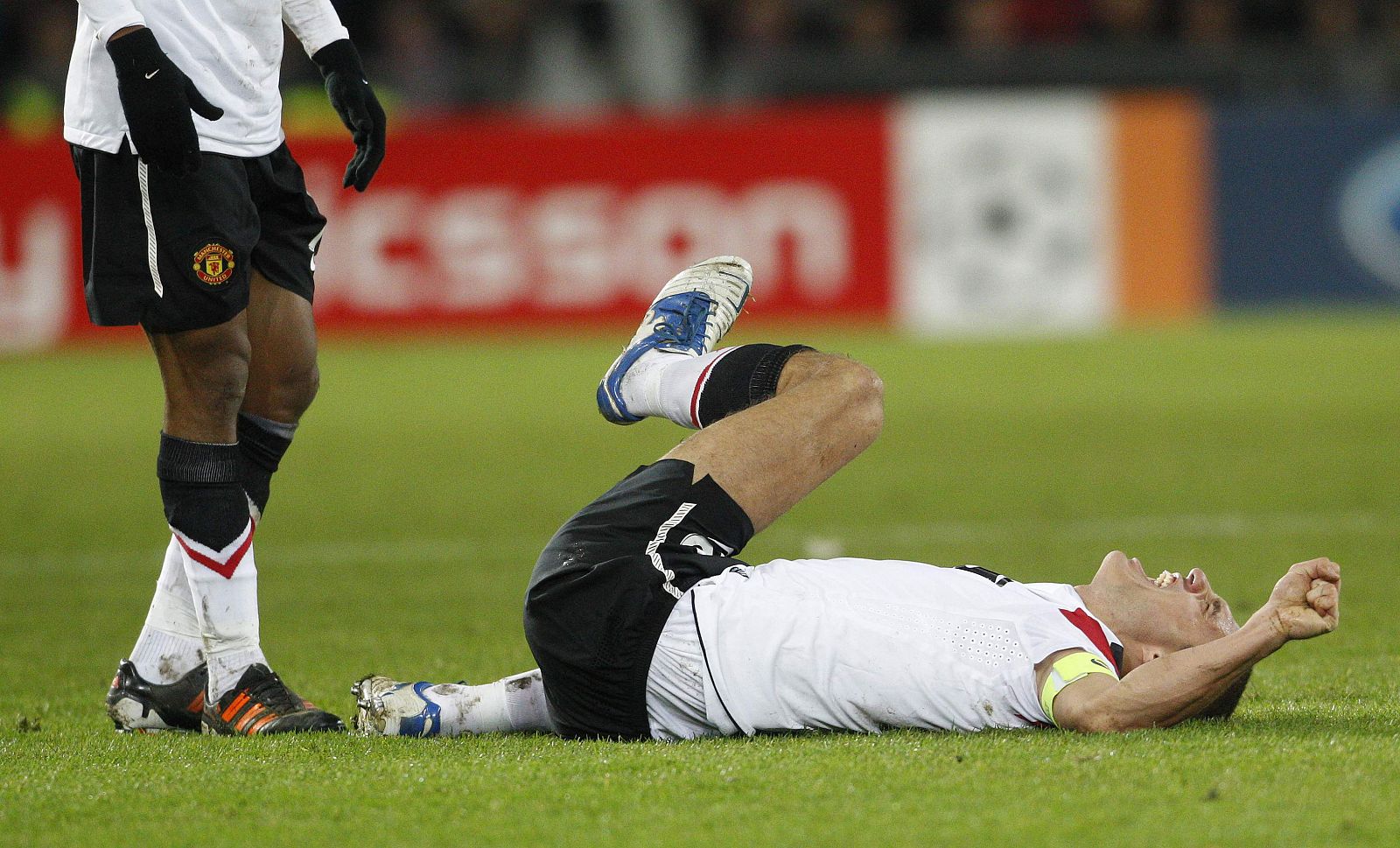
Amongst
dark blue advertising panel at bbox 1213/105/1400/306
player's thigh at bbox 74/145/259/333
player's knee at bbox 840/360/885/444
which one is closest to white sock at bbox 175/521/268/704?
player's thigh at bbox 74/145/259/333

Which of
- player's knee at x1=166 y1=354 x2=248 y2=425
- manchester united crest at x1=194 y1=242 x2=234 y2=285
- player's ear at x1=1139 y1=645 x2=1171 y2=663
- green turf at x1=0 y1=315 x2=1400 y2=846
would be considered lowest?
green turf at x1=0 y1=315 x2=1400 y2=846

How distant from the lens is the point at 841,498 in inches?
294

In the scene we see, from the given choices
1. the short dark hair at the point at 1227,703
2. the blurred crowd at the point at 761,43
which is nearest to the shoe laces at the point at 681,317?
the short dark hair at the point at 1227,703

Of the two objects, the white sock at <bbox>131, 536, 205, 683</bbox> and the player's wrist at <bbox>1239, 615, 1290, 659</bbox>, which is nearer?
the player's wrist at <bbox>1239, 615, 1290, 659</bbox>

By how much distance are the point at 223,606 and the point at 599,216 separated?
1068cm

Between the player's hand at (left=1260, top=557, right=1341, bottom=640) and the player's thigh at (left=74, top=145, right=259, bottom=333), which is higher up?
the player's thigh at (left=74, top=145, right=259, bottom=333)

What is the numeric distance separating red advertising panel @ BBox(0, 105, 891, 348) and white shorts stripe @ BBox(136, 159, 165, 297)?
1038 cm

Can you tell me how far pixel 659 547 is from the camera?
11.3ft

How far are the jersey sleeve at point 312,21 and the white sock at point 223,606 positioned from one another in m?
1.17

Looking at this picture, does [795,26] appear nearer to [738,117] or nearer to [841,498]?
[738,117]

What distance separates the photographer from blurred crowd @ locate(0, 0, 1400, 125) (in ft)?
53.4

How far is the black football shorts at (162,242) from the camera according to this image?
3559mm

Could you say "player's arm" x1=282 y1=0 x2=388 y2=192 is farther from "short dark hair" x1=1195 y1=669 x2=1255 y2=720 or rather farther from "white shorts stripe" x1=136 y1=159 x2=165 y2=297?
"short dark hair" x1=1195 y1=669 x2=1255 y2=720

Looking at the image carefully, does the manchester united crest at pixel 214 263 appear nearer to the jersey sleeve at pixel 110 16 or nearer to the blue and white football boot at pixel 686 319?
the jersey sleeve at pixel 110 16
